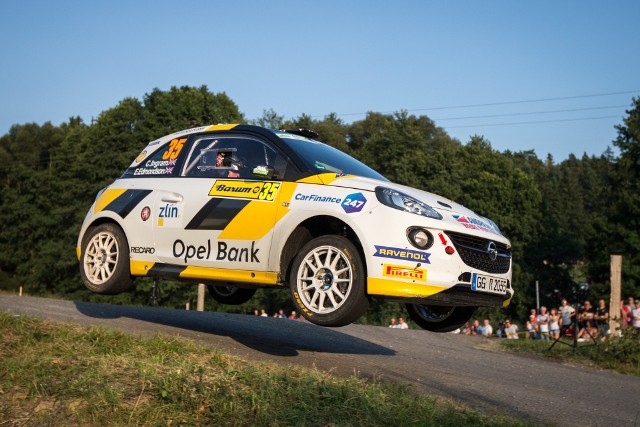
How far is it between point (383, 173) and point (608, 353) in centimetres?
4262

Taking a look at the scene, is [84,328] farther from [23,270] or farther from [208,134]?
[23,270]

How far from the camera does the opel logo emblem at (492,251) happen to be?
7866mm

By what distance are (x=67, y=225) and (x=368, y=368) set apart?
45388 millimetres

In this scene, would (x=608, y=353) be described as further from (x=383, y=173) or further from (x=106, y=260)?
(x=383, y=173)

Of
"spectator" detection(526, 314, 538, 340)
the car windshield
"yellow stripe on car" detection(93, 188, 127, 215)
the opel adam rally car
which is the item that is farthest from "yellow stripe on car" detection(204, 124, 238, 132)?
"spectator" detection(526, 314, 538, 340)

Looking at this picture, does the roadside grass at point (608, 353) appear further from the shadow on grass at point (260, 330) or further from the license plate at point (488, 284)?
the license plate at point (488, 284)

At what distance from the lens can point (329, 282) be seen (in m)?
7.54

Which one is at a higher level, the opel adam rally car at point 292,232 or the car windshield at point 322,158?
the car windshield at point 322,158

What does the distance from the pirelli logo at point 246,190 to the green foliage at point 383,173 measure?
33.8 m

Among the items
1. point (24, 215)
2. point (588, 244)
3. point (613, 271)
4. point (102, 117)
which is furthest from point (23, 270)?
point (613, 271)

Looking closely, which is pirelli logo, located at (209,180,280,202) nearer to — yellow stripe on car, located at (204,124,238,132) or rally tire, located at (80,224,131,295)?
yellow stripe on car, located at (204,124,238,132)

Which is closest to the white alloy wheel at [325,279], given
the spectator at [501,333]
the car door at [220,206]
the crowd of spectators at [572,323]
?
the car door at [220,206]

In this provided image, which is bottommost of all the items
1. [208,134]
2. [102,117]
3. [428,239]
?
[428,239]

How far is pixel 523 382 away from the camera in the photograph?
10.3 metres
